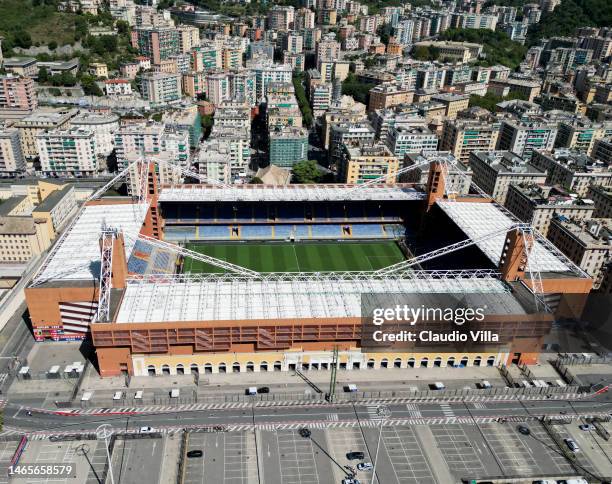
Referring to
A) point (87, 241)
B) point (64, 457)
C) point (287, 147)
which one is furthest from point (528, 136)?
point (64, 457)

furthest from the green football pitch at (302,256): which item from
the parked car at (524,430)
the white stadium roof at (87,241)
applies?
the parked car at (524,430)

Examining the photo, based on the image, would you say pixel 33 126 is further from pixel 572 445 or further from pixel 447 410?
pixel 572 445

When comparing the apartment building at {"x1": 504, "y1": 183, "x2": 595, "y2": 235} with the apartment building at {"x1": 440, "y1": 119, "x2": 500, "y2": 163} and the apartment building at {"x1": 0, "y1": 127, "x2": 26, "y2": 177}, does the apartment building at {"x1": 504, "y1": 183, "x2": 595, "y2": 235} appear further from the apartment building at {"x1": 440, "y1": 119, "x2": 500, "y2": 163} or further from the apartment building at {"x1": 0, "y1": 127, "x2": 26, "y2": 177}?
the apartment building at {"x1": 0, "y1": 127, "x2": 26, "y2": 177}

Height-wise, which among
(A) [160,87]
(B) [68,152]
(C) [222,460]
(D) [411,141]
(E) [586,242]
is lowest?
(C) [222,460]

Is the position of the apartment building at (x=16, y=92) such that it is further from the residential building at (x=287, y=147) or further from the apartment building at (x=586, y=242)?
the apartment building at (x=586, y=242)

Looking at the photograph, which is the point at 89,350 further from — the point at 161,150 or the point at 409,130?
the point at 409,130

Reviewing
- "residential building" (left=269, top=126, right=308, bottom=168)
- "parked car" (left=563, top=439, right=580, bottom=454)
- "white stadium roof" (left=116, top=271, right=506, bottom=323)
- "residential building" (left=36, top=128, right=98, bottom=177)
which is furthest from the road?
"residential building" (left=269, top=126, right=308, bottom=168)
